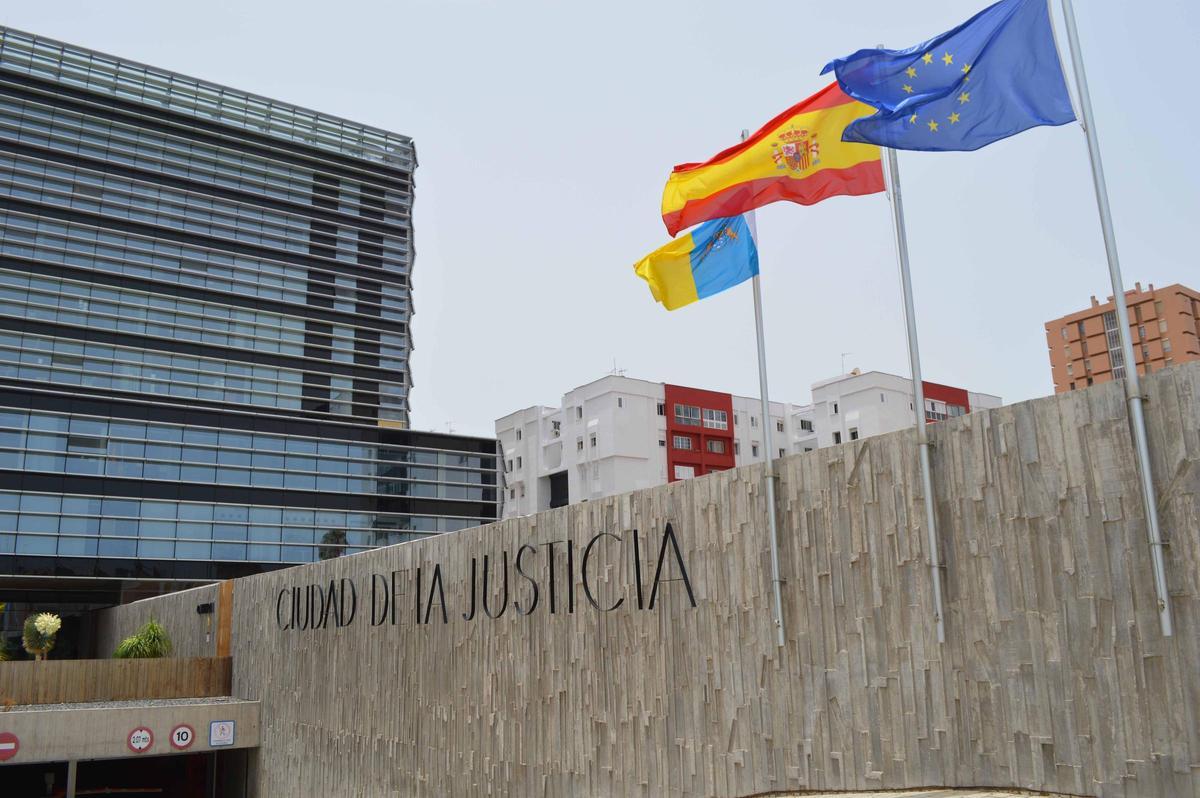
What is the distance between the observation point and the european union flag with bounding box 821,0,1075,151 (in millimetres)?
6723

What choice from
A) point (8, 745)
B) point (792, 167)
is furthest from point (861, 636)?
point (8, 745)

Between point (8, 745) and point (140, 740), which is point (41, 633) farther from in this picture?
point (140, 740)

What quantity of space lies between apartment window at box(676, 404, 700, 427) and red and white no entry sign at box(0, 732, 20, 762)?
165 feet

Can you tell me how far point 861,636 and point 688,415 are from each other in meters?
59.2

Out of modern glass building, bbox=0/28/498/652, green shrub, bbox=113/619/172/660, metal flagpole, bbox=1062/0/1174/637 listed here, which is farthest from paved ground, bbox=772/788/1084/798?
modern glass building, bbox=0/28/498/652

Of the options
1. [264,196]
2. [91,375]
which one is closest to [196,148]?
[264,196]

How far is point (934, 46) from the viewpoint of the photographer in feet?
23.6

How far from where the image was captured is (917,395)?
23.4 feet

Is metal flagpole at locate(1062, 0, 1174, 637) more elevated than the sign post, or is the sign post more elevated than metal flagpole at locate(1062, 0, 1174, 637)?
metal flagpole at locate(1062, 0, 1174, 637)

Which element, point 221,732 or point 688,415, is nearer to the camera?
point 221,732

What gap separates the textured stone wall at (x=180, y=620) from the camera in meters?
23.6

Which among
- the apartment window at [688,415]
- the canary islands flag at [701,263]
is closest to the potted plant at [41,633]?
the canary islands flag at [701,263]

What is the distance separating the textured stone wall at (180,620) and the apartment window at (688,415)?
130ft

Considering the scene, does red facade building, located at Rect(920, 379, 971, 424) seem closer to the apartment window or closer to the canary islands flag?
the apartment window
